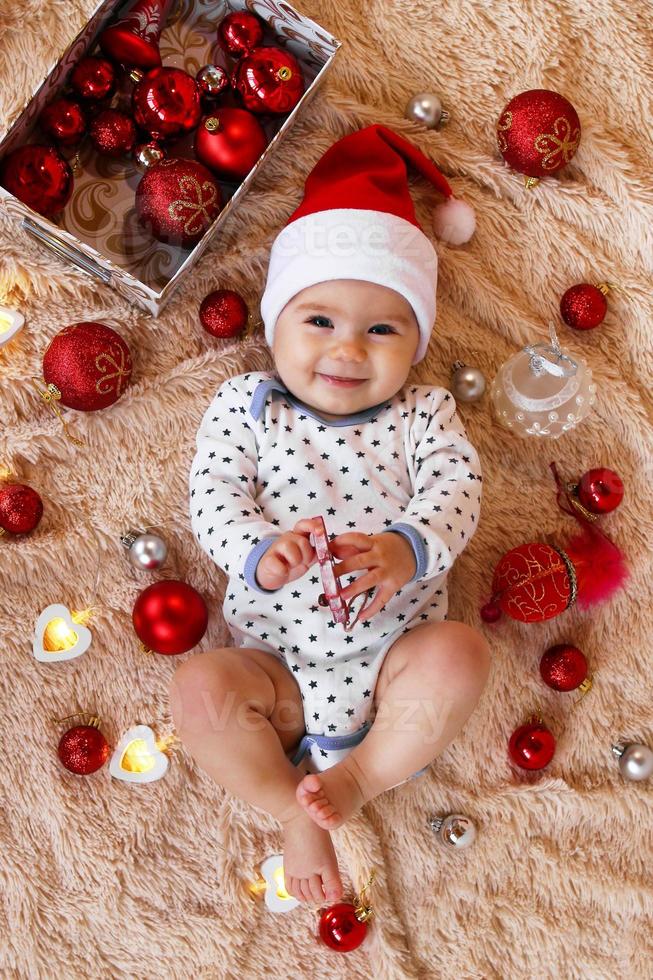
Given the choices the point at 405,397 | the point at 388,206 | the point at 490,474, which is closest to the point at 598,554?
the point at 490,474

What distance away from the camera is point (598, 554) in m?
1.53

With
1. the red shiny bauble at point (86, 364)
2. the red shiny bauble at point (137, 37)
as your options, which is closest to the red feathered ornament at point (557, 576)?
the red shiny bauble at point (86, 364)

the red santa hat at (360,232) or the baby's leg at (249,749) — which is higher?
the red santa hat at (360,232)

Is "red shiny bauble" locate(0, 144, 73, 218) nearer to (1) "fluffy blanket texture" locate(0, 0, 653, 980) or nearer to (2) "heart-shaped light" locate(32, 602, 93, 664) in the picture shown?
(1) "fluffy blanket texture" locate(0, 0, 653, 980)

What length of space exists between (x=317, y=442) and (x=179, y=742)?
1.73 feet

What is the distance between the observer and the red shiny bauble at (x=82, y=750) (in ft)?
4.53

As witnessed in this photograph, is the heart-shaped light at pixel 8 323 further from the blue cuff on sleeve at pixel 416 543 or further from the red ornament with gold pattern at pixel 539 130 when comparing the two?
the red ornament with gold pattern at pixel 539 130

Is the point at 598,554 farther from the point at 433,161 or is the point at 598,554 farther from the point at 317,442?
the point at 433,161

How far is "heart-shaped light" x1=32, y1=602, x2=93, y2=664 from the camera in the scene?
142 centimetres

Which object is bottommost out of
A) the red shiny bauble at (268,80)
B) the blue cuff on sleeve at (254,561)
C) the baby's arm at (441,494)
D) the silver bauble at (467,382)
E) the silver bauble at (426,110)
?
the blue cuff on sleeve at (254,561)

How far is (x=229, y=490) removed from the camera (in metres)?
1.34

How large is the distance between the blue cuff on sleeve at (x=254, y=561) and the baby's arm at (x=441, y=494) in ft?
0.59

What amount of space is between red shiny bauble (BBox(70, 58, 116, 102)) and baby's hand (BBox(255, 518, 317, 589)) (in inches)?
30.5

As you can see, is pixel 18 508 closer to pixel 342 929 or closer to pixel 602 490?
pixel 342 929
